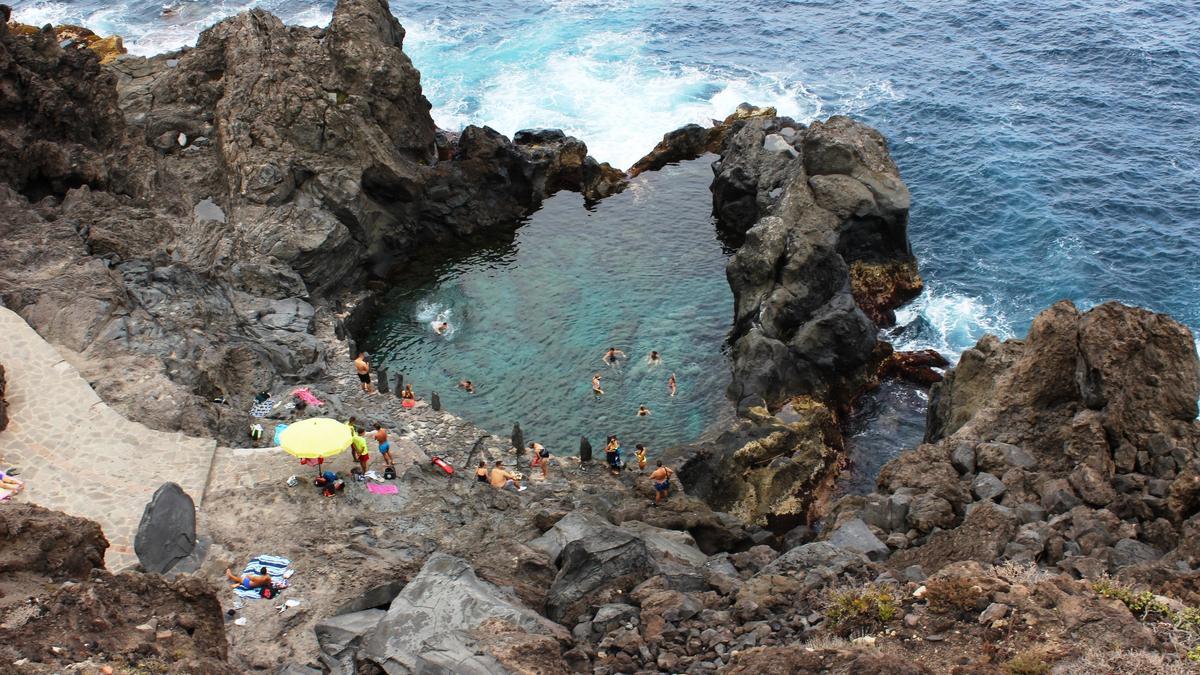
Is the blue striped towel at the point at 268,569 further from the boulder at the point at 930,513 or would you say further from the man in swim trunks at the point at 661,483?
the boulder at the point at 930,513

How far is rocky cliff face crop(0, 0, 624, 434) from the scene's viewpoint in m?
38.8

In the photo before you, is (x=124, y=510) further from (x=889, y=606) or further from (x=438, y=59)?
(x=438, y=59)

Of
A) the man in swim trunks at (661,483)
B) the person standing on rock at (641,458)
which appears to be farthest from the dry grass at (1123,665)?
the person standing on rock at (641,458)

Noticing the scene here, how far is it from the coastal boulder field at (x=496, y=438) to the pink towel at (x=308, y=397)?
0.63 metres

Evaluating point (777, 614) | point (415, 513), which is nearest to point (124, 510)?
point (415, 513)

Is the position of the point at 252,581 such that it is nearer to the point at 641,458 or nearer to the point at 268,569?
the point at 268,569

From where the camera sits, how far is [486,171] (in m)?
61.8

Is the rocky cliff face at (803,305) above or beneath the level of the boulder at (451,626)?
beneath

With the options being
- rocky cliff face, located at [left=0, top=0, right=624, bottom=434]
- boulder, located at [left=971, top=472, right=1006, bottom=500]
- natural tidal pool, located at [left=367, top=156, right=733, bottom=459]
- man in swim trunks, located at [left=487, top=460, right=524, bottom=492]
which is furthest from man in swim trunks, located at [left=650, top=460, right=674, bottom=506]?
rocky cliff face, located at [left=0, top=0, right=624, bottom=434]

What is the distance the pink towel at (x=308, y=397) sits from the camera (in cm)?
4109

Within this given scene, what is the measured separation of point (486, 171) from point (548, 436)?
23.4 m

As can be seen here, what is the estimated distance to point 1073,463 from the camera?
101 feet

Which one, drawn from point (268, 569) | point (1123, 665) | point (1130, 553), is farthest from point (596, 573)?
point (1130, 553)

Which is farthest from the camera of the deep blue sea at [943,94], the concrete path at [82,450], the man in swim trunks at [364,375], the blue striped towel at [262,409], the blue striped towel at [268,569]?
the deep blue sea at [943,94]
